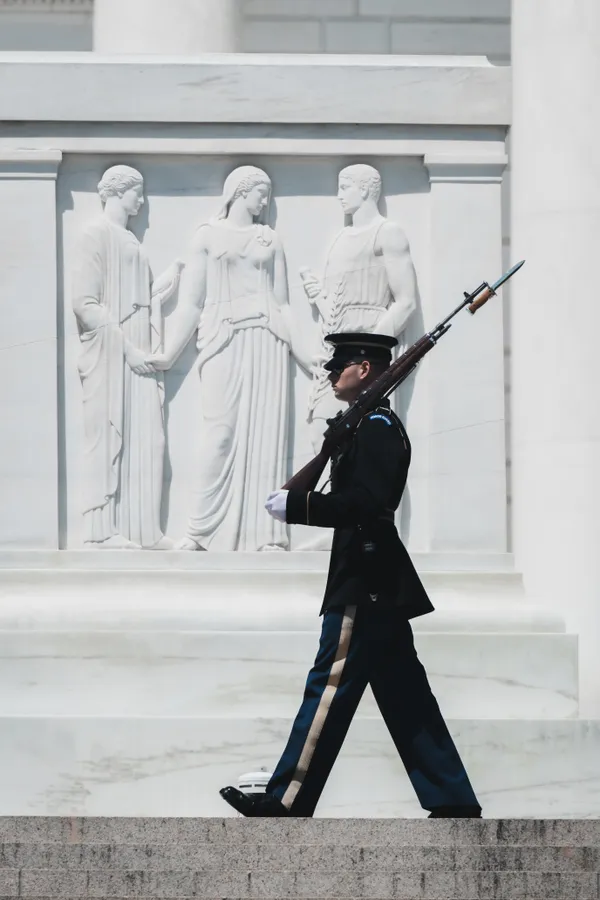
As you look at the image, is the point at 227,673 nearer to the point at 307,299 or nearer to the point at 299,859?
the point at 307,299

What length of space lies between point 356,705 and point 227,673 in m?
1.91

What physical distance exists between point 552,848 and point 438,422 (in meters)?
3.68

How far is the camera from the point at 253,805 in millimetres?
9000

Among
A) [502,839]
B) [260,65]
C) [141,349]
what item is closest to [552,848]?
[502,839]

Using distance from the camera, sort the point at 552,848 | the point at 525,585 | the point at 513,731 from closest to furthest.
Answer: the point at 552,848 → the point at 513,731 → the point at 525,585

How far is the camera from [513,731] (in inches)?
423

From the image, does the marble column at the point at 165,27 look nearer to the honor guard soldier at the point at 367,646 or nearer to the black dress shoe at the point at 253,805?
the honor guard soldier at the point at 367,646

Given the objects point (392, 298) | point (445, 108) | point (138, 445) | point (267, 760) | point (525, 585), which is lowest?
point (267, 760)

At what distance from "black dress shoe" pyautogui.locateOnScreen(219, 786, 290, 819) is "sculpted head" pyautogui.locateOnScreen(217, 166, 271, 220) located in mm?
3590

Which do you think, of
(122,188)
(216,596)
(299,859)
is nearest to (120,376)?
(122,188)

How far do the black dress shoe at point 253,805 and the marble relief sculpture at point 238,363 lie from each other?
2555mm

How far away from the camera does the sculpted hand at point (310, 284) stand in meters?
11.5

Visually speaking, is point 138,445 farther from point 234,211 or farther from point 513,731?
point 513,731

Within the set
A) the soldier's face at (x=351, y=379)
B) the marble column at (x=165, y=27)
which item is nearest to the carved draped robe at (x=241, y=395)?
the marble column at (x=165, y=27)
